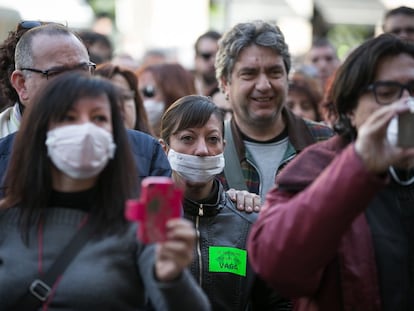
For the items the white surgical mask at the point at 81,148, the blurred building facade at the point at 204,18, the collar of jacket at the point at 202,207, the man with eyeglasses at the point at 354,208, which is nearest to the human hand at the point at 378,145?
the man with eyeglasses at the point at 354,208

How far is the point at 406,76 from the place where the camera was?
320 centimetres

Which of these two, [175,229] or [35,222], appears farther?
[35,222]

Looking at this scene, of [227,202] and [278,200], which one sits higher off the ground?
[278,200]

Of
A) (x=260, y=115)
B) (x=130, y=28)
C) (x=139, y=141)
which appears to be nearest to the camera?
(x=139, y=141)

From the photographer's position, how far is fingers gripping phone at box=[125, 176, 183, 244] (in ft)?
9.16

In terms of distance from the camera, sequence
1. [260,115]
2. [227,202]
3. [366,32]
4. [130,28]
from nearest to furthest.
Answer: [227,202], [260,115], [366,32], [130,28]

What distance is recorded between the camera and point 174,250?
280cm

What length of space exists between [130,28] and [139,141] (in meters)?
20.9

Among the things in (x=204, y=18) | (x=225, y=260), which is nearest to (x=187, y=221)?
(x=225, y=260)

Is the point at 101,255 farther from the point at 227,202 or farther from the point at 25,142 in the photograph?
the point at 227,202

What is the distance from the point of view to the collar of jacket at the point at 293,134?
5324 mm

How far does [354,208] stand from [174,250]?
58cm

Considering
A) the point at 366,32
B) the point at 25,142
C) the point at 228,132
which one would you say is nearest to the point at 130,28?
the point at 366,32

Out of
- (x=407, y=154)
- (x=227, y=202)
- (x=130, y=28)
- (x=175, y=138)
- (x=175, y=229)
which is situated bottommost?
(x=130, y=28)
